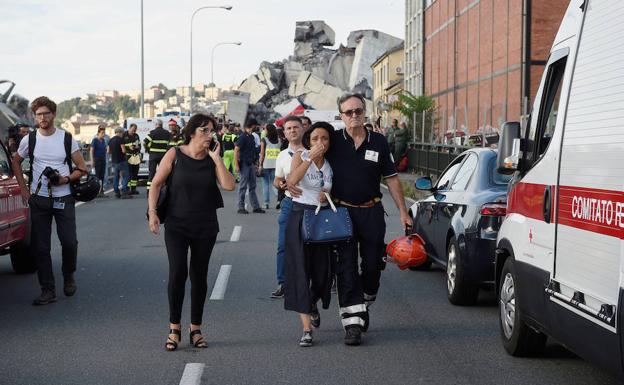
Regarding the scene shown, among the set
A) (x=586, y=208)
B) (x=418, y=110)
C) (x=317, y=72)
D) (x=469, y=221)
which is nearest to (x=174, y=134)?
(x=418, y=110)

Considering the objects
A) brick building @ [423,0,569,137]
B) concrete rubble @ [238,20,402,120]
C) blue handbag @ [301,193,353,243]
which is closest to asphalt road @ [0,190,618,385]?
blue handbag @ [301,193,353,243]

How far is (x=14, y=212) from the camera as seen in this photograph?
10242mm

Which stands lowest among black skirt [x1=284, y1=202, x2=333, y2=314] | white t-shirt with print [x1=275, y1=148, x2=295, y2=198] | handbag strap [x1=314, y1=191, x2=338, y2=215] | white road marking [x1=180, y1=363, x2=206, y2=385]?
white road marking [x1=180, y1=363, x2=206, y2=385]

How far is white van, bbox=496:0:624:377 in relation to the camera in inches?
189

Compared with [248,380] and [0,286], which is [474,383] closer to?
[248,380]

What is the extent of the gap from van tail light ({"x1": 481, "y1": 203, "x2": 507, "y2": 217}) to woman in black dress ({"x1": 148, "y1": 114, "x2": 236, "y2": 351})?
8.05 feet

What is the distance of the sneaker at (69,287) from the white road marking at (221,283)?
131cm

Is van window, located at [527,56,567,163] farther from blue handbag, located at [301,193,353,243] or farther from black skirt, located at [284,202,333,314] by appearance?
black skirt, located at [284,202,333,314]

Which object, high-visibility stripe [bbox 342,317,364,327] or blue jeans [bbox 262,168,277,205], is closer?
high-visibility stripe [bbox 342,317,364,327]

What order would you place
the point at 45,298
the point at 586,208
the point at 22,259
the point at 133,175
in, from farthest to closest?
the point at 133,175
the point at 22,259
the point at 45,298
the point at 586,208

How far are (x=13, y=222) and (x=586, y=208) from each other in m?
6.66

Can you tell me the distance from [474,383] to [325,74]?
10820 cm

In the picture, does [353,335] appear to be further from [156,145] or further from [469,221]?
[156,145]

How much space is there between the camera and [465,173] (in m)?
9.68
